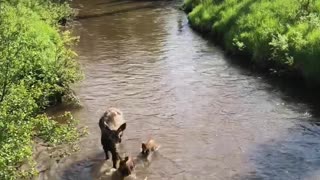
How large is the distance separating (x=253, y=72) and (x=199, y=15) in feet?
36.4

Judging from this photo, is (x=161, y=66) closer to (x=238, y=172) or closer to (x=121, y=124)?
(x=121, y=124)

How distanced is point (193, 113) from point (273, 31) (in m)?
6.75

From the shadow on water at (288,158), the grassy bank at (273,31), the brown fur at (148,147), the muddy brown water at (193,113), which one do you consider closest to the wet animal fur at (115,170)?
the muddy brown water at (193,113)

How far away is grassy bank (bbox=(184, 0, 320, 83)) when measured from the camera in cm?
1897

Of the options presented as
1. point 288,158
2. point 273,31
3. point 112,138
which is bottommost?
point 288,158

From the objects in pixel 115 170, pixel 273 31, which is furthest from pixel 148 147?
pixel 273 31

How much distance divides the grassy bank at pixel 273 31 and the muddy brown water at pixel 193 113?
3.04ft

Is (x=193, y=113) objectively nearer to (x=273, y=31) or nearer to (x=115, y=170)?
(x=115, y=170)

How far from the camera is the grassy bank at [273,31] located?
62.2 ft

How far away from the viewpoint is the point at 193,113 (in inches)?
659

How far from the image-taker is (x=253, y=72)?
20719 mm

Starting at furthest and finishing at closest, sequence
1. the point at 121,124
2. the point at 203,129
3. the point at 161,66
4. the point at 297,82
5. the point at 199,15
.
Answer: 1. the point at 199,15
2. the point at 161,66
3. the point at 297,82
4. the point at 203,129
5. the point at 121,124

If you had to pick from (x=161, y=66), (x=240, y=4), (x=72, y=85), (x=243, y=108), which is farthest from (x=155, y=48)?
(x=243, y=108)

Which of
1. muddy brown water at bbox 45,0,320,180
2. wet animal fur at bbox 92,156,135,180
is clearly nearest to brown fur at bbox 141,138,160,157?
muddy brown water at bbox 45,0,320,180
